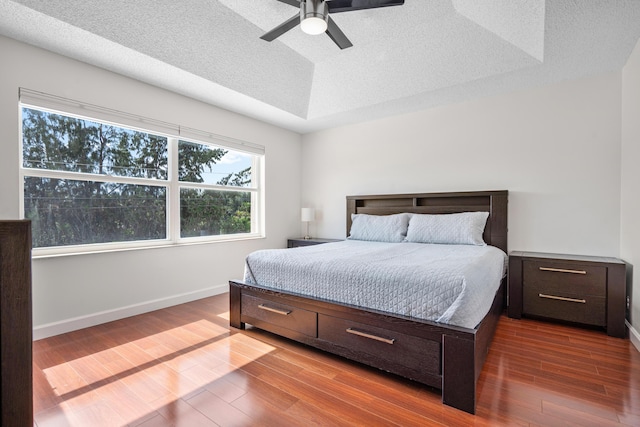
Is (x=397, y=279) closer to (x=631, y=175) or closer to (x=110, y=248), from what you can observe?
(x=631, y=175)

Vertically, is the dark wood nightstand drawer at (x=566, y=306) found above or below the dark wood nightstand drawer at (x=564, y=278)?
below

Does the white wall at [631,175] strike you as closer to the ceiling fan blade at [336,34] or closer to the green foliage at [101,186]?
the ceiling fan blade at [336,34]

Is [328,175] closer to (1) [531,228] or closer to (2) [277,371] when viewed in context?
(1) [531,228]

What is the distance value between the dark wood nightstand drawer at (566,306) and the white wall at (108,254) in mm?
3236

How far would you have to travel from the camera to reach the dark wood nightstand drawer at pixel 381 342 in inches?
68.1

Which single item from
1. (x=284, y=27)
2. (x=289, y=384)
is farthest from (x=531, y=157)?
(x=289, y=384)

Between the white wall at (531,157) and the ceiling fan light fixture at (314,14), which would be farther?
the white wall at (531,157)

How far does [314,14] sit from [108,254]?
2.70 m

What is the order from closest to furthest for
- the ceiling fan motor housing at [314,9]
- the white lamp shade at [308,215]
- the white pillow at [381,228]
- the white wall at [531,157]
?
the ceiling fan motor housing at [314,9] < the white wall at [531,157] < the white pillow at [381,228] < the white lamp shade at [308,215]

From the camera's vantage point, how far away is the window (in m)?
2.59

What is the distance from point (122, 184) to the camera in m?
3.08

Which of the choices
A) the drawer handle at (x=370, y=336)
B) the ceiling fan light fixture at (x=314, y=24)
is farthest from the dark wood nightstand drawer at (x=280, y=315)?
the ceiling fan light fixture at (x=314, y=24)

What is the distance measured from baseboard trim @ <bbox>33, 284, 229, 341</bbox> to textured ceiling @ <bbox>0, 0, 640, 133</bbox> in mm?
2236

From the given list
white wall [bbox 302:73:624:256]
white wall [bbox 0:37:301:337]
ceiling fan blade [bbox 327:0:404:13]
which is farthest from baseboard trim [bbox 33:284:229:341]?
ceiling fan blade [bbox 327:0:404:13]
